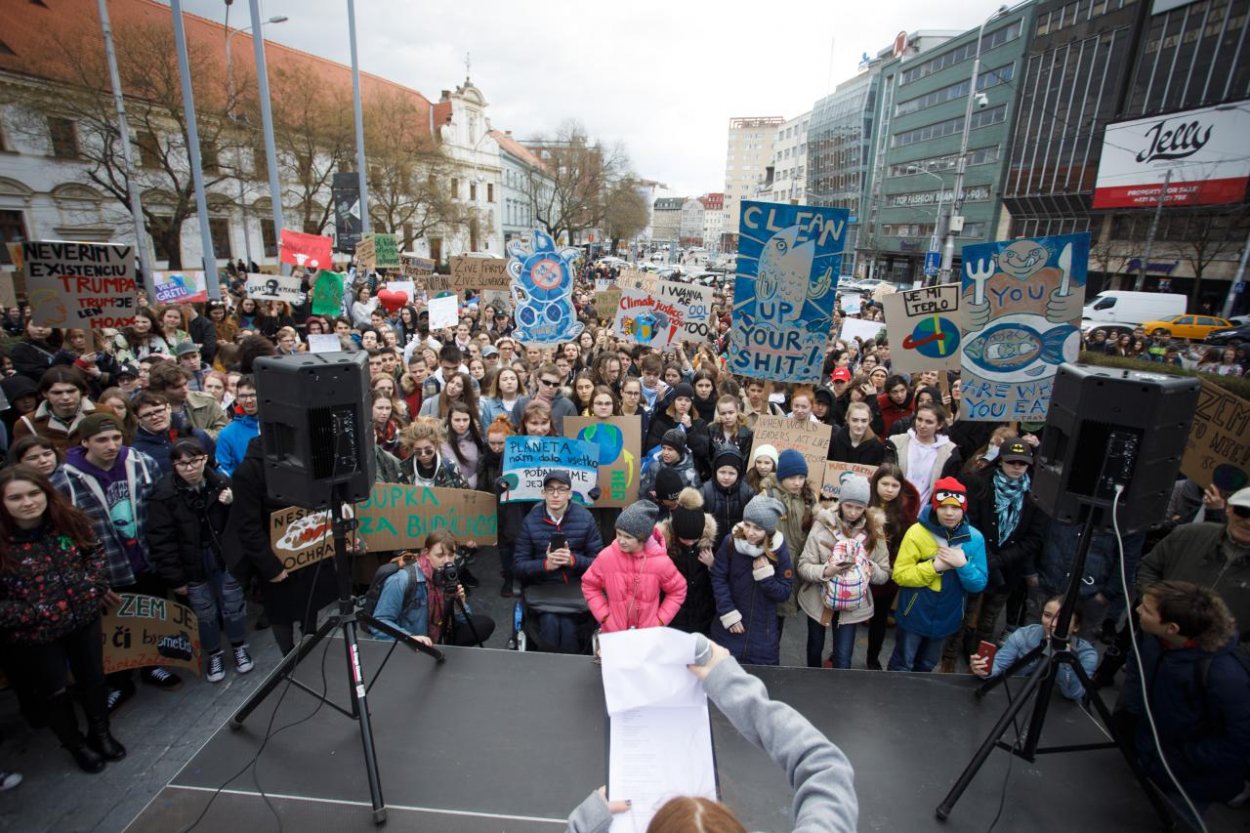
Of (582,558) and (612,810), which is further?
(582,558)

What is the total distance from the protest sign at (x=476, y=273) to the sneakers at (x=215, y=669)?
9.08 m

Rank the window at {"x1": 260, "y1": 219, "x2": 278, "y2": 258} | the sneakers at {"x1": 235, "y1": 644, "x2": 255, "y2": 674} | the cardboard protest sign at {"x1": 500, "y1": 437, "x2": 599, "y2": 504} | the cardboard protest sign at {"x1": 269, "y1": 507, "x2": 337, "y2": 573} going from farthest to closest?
the window at {"x1": 260, "y1": 219, "x2": 278, "y2": 258} → the cardboard protest sign at {"x1": 500, "y1": 437, "x2": 599, "y2": 504} → the sneakers at {"x1": 235, "y1": 644, "x2": 255, "y2": 674} → the cardboard protest sign at {"x1": 269, "y1": 507, "x2": 337, "y2": 573}

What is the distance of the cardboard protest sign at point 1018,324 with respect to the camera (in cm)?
544

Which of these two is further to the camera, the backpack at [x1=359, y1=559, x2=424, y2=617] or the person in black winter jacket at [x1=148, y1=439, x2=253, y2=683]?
the person in black winter jacket at [x1=148, y1=439, x2=253, y2=683]

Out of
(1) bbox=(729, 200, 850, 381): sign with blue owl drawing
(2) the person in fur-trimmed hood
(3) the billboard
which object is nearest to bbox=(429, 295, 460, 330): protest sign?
(1) bbox=(729, 200, 850, 381): sign with blue owl drawing

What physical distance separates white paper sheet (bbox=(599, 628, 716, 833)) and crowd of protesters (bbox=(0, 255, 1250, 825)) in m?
1.54

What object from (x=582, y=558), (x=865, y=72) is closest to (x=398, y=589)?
(x=582, y=558)

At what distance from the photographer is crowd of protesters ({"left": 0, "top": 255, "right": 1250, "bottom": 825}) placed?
3.22 meters

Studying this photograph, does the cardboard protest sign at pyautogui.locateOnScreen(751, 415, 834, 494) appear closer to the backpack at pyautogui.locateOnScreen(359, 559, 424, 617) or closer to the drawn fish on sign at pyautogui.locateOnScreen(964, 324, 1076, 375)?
the drawn fish on sign at pyautogui.locateOnScreen(964, 324, 1076, 375)

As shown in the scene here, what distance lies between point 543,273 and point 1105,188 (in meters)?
41.2

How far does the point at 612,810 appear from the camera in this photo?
162 centimetres

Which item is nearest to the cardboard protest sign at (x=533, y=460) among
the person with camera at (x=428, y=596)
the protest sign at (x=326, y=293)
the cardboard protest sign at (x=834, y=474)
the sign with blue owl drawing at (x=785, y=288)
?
the person with camera at (x=428, y=596)

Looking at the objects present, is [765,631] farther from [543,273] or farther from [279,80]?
[279,80]

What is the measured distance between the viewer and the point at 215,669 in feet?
14.1
